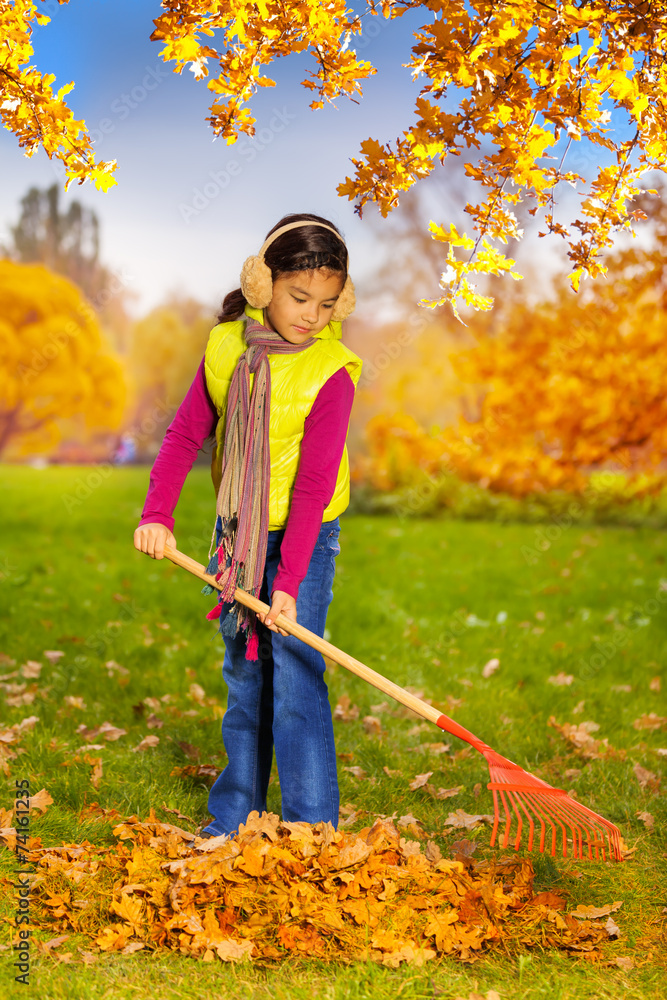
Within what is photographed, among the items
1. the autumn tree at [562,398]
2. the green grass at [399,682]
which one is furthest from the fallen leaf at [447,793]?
the autumn tree at [562,398]

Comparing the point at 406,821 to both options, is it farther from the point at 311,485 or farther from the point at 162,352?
the point at 162,352

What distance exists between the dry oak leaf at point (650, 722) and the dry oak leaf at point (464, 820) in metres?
1.64

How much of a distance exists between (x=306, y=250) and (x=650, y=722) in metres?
3.40

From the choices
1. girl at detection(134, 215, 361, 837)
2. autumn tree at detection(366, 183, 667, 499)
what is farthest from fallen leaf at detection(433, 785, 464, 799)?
autumn tree at detection(366, 183, 667, 499)

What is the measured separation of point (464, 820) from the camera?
3504 millimetres

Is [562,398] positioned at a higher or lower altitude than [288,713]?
higher

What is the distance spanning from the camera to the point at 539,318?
1207 centimetres

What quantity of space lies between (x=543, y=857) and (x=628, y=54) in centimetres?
280

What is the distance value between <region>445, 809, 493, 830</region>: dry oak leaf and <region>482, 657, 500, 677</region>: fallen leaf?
216 cm

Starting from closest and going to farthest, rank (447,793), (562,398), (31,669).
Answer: (447,793) → (31,669) → (562,398)

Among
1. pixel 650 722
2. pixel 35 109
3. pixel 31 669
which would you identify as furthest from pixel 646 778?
pixel 35 109

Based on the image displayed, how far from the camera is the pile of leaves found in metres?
2.57

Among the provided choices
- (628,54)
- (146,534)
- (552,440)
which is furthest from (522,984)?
(552,440)

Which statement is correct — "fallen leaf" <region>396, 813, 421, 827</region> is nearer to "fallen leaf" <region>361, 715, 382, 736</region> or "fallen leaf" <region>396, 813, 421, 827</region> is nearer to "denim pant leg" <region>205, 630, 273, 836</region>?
"denim pant leg" <region>205, 630, 273, 836</region>
